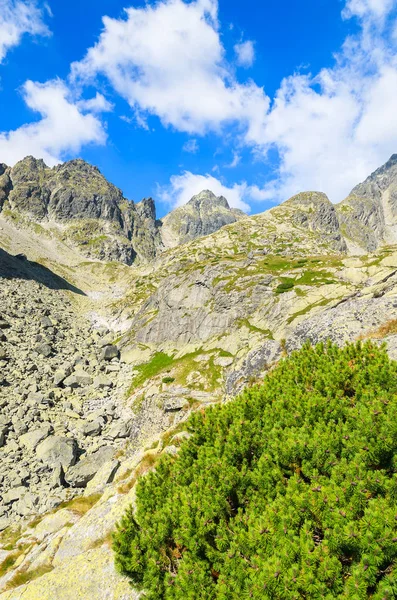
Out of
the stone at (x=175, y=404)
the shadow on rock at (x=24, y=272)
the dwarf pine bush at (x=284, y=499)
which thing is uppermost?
the shadow on rock at (x=24, y=272)

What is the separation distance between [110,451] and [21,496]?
8.67 metres

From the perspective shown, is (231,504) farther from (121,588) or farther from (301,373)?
(301,373)

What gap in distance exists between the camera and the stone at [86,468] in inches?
1212

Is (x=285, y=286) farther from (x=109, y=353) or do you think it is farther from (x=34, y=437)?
(x=34, y=437)

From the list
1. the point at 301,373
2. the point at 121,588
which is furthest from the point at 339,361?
the point at 121,588

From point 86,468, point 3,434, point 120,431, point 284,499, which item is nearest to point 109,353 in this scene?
point 120,431

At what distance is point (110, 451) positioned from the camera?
3431 centimetres

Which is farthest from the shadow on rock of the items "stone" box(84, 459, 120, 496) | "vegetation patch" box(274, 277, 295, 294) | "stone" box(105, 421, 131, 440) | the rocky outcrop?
the rocky outcrop

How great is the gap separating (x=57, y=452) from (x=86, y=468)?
485 centimetres


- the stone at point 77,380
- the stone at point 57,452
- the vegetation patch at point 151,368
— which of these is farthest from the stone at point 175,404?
the stone at point 77,380

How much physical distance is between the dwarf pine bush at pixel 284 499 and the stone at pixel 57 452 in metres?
27.5

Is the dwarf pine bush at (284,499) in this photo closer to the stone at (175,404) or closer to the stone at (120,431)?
the stone at (175,404)

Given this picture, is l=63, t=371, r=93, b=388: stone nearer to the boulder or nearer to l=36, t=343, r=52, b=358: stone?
the boulder

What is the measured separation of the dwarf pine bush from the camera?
610 cm
